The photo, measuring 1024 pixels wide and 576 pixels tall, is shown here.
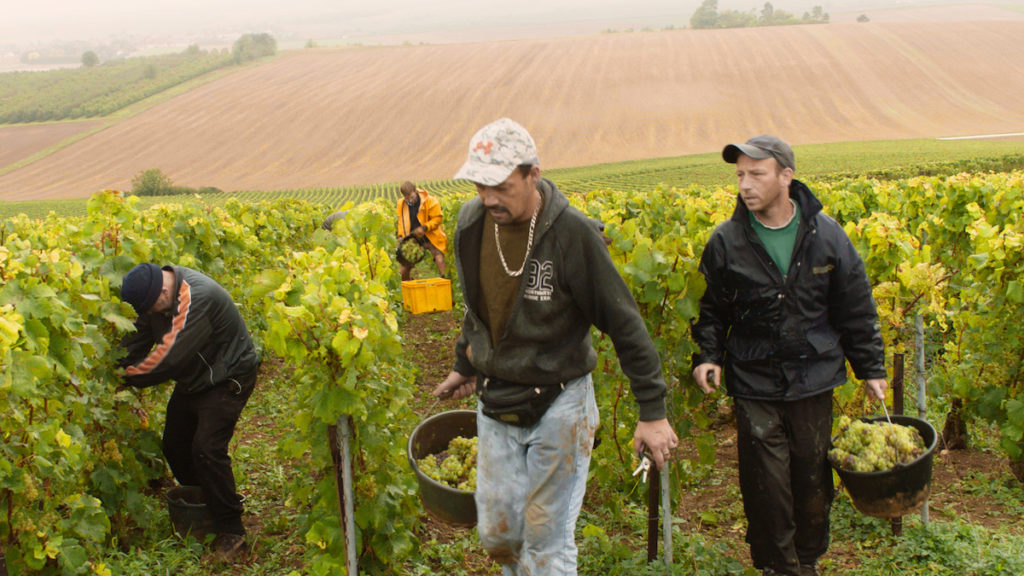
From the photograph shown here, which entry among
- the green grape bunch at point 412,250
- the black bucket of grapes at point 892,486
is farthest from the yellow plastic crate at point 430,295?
the black bucket of grapes at point 892,486

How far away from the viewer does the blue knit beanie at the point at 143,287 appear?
3.52 m

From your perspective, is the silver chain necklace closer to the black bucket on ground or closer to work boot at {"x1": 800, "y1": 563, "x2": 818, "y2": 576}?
work boot at {"x1": 800, "y1": 563, "x2": 818, "y2": 576}

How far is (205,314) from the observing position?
3773 mm

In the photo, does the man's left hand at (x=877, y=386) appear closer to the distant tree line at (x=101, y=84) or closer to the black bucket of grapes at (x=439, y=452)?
the black bucket of grapes at (x=439, y=452)

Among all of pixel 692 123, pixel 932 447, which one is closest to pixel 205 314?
pixel 932 447

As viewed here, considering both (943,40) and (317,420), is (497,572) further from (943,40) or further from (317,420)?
(943,40)

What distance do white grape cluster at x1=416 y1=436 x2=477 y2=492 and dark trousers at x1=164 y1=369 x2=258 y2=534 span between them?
1112 mm

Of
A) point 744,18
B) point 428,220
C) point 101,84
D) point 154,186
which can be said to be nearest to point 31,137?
point 101,84

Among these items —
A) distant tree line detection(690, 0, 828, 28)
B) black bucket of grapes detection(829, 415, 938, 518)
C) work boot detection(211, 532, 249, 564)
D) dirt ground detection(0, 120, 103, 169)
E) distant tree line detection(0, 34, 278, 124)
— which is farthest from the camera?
distant tree line detection(690, 0, 828, 28)

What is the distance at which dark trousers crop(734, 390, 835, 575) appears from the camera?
10.3 ft

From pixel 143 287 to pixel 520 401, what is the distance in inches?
79.4

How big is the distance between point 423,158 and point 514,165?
46.0m

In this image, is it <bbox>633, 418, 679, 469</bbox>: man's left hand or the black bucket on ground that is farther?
the black bucket on ground

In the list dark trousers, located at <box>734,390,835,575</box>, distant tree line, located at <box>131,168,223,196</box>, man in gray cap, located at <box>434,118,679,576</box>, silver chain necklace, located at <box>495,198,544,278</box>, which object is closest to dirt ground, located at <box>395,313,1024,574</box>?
dark trousers, located at <box>734,390,835,575</box>
